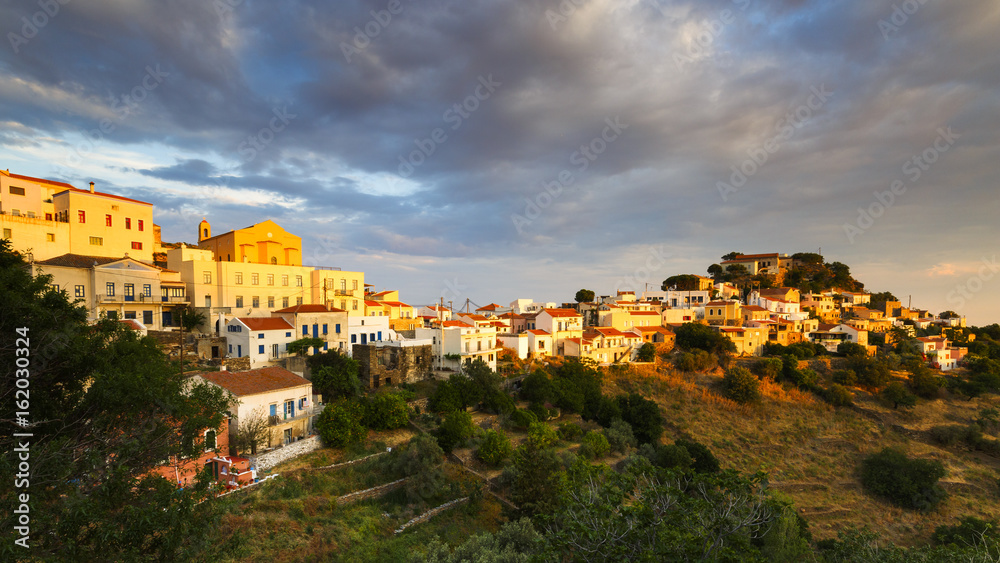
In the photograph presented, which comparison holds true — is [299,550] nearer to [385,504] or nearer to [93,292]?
[385,504]

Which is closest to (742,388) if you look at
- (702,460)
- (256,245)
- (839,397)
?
(839,397)

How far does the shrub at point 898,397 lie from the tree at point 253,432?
5153 centimetres

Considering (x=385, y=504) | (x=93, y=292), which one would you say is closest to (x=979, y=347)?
(x=385, y=504)

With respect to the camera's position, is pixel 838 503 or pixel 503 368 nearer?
pixel 838 503

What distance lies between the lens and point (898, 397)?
40.1 metres

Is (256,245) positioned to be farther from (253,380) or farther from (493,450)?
(493,450)

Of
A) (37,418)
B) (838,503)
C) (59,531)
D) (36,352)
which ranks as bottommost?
(838,503)

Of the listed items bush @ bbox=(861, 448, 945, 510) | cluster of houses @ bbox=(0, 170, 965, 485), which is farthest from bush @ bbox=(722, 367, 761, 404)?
bush @ bbox=(861, 448, 945, 510)

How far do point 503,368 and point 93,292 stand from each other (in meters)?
28.5

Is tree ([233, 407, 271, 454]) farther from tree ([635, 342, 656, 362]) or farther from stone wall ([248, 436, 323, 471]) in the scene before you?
tree ([635, 342, 656, 362])

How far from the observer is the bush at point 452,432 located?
2369 centimetres

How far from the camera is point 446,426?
2380 centimetres

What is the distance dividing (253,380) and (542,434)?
16278 mm

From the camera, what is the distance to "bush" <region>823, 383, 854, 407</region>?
1603 inches
